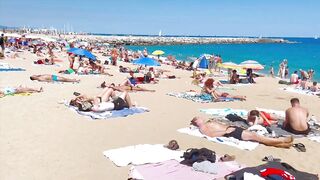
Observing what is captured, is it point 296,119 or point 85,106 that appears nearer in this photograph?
point 296,119

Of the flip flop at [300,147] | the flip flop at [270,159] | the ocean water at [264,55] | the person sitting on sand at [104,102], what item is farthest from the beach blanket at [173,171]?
the ocean water at [264,55]

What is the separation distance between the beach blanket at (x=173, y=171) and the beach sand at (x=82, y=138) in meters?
0.25

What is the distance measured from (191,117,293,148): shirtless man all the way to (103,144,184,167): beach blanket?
4.30 ft

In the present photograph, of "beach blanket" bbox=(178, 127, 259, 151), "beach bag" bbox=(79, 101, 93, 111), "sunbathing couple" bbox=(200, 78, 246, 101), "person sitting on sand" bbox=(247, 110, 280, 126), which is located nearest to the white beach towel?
"person sitting on sand" bbox=(247, 110, 280, 126)

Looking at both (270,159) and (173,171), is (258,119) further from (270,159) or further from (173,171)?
(173,171)

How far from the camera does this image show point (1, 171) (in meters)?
5.18

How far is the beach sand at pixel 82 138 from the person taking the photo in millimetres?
5449

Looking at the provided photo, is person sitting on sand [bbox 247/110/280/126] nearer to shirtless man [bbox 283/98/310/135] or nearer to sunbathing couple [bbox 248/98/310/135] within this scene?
sunbathing couple [bbox 248/98/310/135]

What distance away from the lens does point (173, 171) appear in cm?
537

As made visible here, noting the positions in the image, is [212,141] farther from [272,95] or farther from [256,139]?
[272,95]

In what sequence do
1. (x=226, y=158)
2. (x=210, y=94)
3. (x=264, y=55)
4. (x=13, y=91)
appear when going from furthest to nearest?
1. (x=264, y=55)
2. (x=210, y=94)
3. (x=13, y=91)
4. (x=226, y=158)

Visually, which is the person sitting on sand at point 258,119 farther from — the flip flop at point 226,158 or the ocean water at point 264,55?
the ocean water at point 264,55

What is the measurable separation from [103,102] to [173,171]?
4.34m

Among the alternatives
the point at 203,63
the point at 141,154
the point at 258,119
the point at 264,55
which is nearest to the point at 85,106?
the point at 141,154
